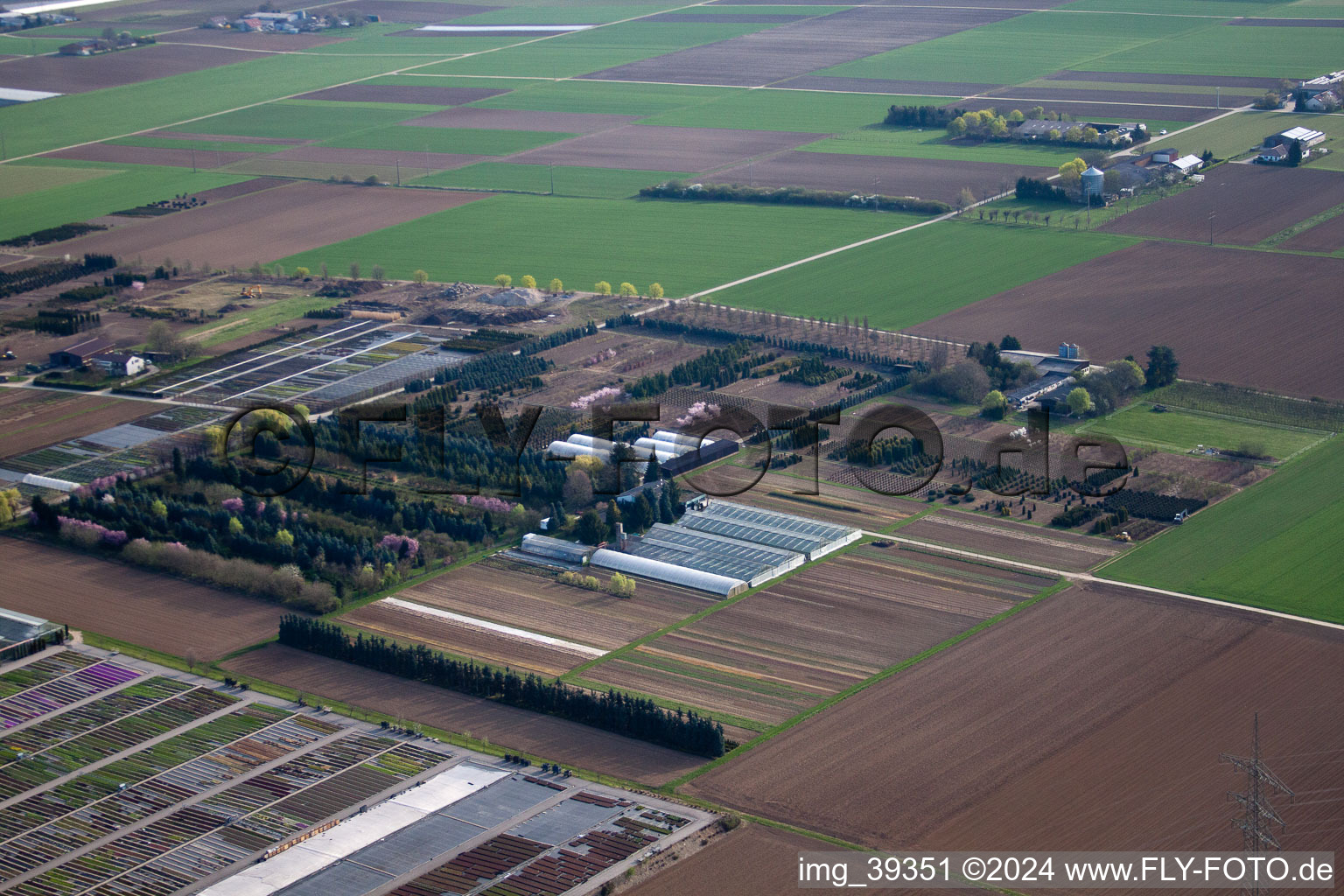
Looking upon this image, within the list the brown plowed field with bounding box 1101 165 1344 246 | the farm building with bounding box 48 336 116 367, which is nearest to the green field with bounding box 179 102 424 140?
the farm building with bounding box 48 336 116 367

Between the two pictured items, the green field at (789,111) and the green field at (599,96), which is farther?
the green field at (599,96)

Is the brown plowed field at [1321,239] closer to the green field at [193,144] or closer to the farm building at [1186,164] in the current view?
the farm building at [1186,164]

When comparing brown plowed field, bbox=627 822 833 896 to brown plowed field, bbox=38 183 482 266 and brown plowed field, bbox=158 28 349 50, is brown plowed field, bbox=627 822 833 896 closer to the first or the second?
brown plowed field, bbox=38 183 482 266

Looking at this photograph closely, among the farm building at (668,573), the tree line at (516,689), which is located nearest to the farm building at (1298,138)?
the farm building at (668,573)

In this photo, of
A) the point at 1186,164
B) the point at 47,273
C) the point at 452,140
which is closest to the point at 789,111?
the point at 452,140

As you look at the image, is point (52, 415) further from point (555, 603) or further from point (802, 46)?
point (802, 46)
